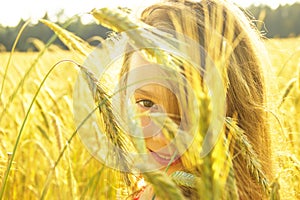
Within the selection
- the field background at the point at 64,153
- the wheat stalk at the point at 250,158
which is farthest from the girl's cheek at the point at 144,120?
the wheat stalk at the point at 250,158

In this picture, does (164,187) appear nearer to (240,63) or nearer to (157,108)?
(157,108)

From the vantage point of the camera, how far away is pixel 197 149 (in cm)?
41

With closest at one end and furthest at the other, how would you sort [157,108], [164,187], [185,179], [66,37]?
[164,187]
[185,179]
[66,37]
[157,108]

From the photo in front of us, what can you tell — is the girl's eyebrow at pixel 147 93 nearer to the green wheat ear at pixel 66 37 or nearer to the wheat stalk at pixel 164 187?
the green wheat ear at pixel 66 37

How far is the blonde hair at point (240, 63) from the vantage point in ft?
3.15

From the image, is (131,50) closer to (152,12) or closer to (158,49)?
(152,12)

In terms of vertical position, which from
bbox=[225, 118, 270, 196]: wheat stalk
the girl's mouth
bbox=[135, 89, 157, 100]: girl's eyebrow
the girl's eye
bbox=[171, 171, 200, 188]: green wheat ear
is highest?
bbox=[171, 171, 200, 188]: green wheat ear

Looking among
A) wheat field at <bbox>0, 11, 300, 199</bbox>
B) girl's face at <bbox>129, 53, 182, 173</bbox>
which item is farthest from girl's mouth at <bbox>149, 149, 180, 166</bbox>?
wheat field at <bbox>0, 11, 300, 199</bbox>

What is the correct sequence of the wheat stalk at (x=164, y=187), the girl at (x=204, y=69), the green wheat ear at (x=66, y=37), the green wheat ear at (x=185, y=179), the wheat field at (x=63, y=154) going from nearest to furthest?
1. the wheat stalk at (x=164, y=187)
2. the green wheat ear at (x=185, y=179)
3. the green wheat ear at (x=66, y=37)
4. the girl at (x=204, y=69)
5. the wheat field at (x=63, y=154)

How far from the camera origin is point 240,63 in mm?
1021

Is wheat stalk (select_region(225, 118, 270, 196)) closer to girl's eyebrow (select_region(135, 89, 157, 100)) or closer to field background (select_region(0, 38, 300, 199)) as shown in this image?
field background (select_region(0, 38, 300, 199))

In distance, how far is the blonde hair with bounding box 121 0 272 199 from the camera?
960 millimetres

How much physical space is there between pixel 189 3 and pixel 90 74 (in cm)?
37

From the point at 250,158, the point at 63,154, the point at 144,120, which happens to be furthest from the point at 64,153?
the point at 250,158
